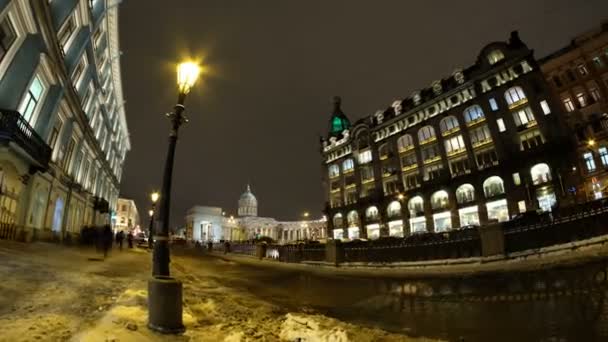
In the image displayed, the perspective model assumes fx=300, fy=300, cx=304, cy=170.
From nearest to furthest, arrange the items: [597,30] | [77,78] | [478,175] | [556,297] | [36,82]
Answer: [556,297], [36,82], [77,78], [597,30], [478,175]

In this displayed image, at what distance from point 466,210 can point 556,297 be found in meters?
33.6

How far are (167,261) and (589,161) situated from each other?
41541 millimetres

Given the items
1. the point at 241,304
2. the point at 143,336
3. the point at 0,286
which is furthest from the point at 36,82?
the point at 143,336

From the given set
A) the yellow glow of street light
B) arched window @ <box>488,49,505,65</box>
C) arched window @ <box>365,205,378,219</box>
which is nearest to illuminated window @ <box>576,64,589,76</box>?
arched window @ <box>488,49,505,65</box>

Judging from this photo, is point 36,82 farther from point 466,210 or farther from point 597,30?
point 597,30

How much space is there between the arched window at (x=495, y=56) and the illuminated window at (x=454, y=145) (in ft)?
35.4

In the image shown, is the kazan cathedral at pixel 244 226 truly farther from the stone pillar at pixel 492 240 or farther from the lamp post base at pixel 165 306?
the lamp post base at pixel 165 306

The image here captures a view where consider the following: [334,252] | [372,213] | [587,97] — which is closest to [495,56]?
[587,97]

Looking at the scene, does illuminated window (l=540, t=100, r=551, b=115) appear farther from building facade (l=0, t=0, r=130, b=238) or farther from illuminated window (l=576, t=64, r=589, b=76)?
building facade (l=0, t=0, r=130, b=238)

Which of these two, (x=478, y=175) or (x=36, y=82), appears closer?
(x=36, y=82)

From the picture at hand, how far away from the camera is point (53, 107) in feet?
58.6

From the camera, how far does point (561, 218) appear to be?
56.4 ft

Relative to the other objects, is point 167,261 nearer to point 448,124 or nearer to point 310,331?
point 310,331

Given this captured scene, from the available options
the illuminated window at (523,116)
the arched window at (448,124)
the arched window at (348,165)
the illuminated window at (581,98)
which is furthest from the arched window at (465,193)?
the arched window at (348,165)
